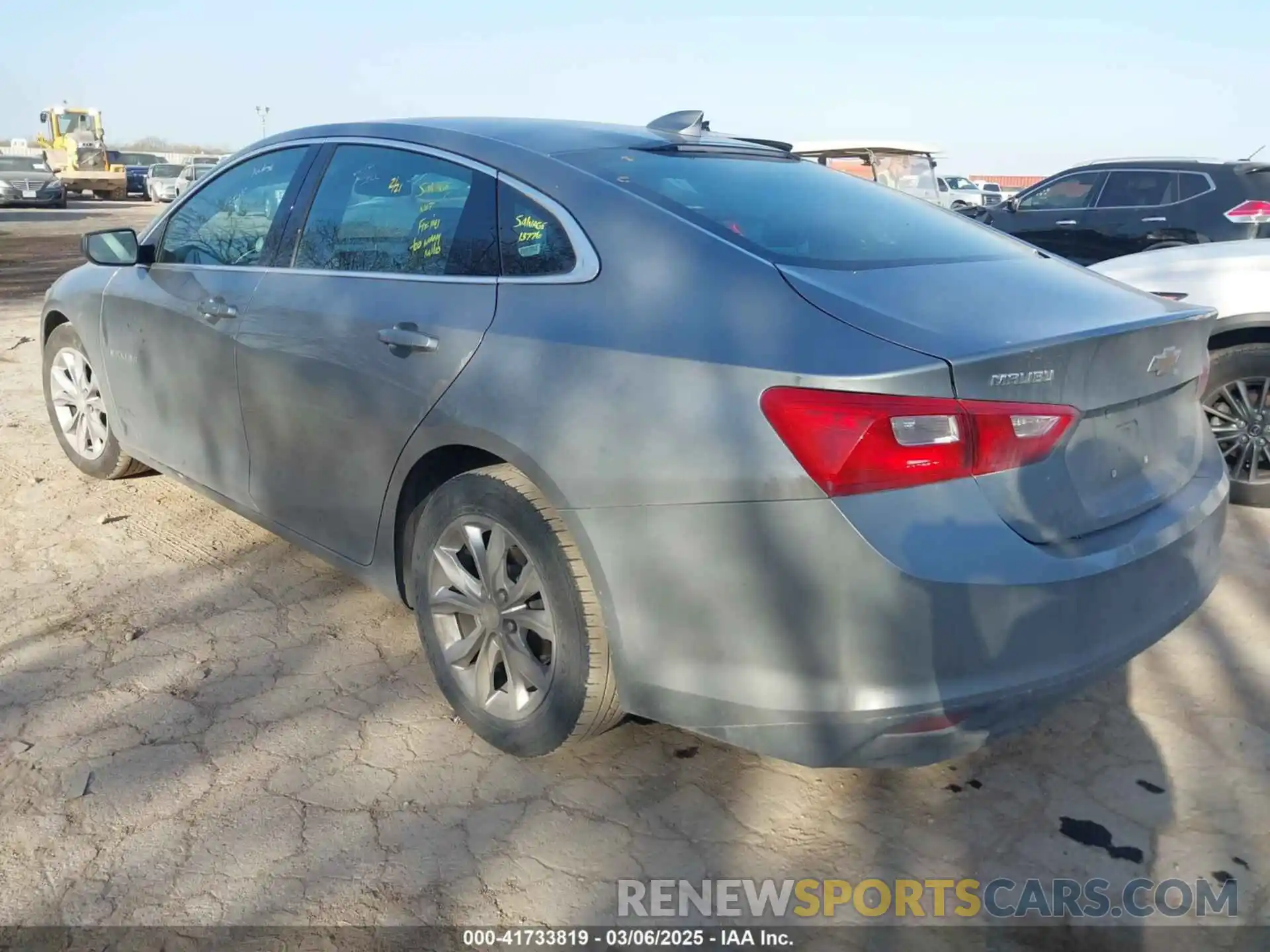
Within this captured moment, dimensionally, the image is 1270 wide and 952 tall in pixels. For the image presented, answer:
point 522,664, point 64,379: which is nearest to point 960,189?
point 64,379

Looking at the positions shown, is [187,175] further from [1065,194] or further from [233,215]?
[233,215]

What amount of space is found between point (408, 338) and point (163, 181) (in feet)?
132

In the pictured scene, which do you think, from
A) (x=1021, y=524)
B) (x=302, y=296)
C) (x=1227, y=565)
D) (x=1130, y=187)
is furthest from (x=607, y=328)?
(x=1130, y=187)

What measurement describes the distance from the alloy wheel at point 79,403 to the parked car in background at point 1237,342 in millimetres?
4669

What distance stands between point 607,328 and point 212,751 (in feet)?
5.14

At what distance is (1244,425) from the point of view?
473 cm

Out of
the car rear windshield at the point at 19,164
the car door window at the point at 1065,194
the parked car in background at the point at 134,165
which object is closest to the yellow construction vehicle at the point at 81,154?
the parked car in background at the point at 134,165

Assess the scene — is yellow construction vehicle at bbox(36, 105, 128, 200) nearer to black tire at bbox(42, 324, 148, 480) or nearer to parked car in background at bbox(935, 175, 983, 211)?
parked car in background at bbox(935, 175, 983, 211)

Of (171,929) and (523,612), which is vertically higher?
(523,612)

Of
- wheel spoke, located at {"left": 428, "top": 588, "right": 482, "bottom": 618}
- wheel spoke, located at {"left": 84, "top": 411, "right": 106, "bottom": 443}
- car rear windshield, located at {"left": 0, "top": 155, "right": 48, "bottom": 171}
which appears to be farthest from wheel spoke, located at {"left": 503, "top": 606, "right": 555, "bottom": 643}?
car rear windshield, located at {"left": 0, "top": 155, "right": 48, "bottom": 171}

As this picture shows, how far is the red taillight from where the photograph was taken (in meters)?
8.23

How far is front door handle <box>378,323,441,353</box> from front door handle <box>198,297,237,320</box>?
87 centimetres

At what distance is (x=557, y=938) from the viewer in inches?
86.1

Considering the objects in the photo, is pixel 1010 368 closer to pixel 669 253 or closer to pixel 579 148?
pixel 669 253
